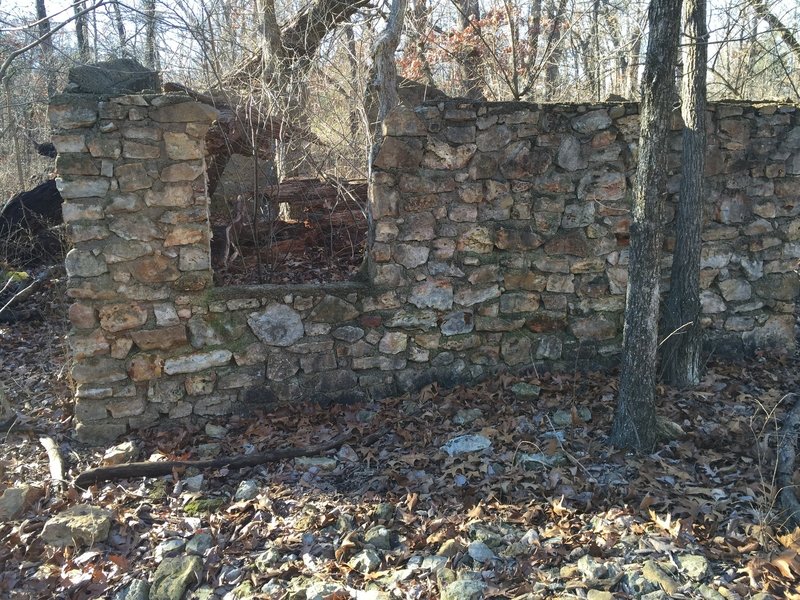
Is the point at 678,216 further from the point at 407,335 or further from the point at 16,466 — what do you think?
the point at 16,466

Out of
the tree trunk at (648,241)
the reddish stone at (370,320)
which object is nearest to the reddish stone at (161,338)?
the reddish stone at (370,320)

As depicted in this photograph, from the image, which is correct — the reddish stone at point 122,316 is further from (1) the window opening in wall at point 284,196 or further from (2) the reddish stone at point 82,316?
(1) the window opening in wall at point 284,196

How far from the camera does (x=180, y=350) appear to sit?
15.2 feet

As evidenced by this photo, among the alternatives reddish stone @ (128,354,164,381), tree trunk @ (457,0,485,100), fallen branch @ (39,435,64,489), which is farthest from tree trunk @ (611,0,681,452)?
tree trunk @ (457,0,485,100)

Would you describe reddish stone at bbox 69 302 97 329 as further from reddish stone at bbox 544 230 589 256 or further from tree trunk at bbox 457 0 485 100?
tree trunk at bbox 457 0 485 100

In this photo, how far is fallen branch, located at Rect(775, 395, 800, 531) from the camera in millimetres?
3272

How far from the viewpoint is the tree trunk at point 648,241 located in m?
3.77

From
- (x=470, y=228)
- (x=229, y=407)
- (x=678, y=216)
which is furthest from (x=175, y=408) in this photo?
(x=678, y=216)

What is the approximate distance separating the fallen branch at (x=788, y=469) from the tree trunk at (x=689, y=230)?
2.64ft

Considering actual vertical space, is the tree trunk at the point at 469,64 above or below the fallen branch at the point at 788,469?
above

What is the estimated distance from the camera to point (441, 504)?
12.1 feet

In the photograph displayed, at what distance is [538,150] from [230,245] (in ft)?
10.1

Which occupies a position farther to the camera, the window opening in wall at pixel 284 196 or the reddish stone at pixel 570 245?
the window opening in wall at pixel 284 196

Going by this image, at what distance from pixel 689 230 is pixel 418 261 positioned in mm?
2189
